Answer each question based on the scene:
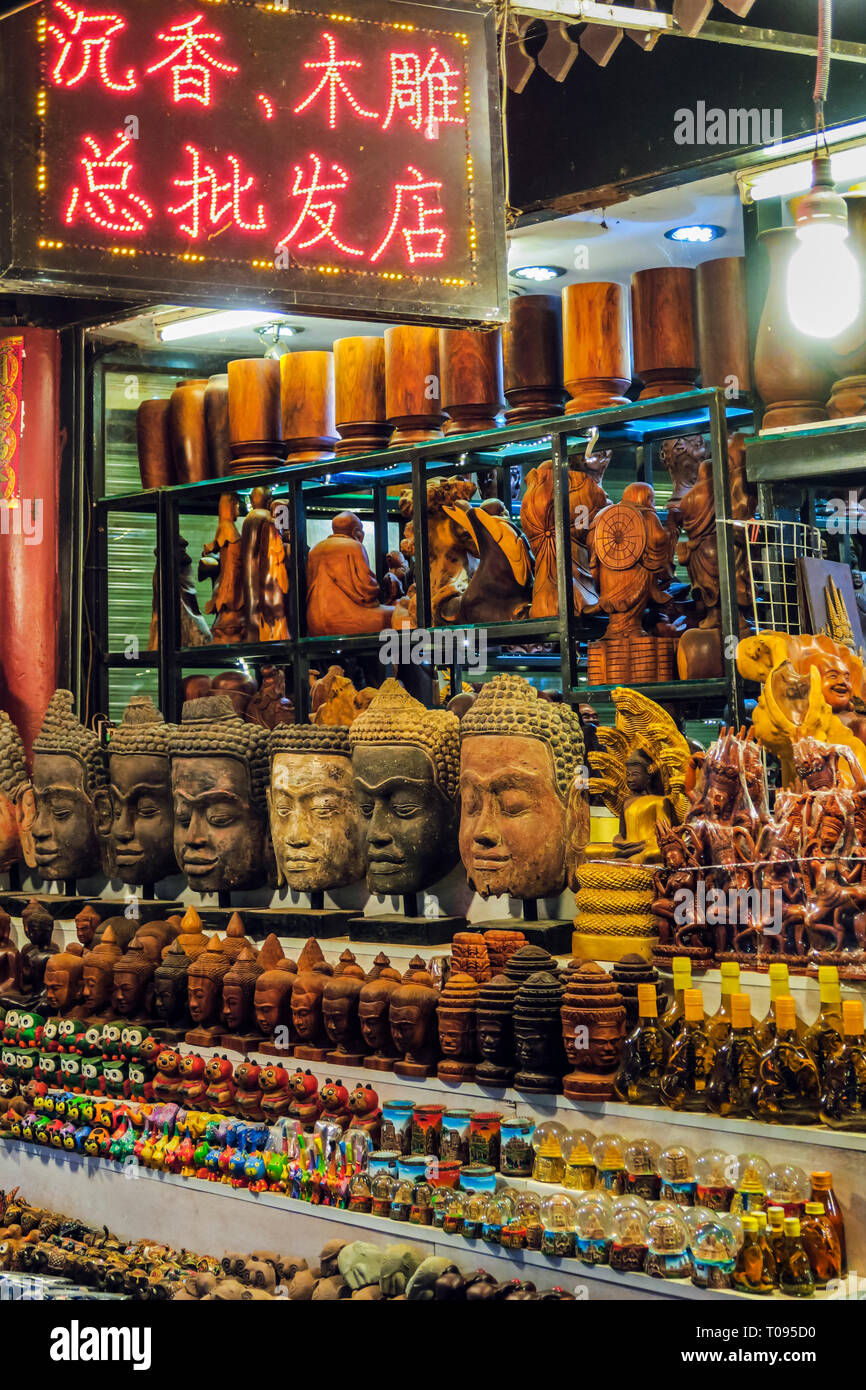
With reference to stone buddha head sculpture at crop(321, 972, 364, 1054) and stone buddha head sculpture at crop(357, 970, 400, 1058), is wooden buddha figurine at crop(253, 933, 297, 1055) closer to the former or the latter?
stone buddha head sculpture at crop(321, 972, 364, 1054)

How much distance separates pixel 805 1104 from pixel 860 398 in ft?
7.56

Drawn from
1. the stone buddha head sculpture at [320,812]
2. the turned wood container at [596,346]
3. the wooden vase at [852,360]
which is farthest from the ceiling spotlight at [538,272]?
the stone buddha head sculpture at [320,812]

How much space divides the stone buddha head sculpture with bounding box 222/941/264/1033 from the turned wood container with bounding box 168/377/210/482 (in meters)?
2.51

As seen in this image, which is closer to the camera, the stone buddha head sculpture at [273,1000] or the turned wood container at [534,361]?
the stone buddha head sculpture at [273,1000]

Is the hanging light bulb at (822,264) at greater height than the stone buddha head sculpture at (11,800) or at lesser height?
greater

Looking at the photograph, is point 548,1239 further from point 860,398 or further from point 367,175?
point 860,398

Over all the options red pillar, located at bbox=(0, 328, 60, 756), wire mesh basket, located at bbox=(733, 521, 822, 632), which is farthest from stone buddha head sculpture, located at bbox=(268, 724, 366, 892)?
red pillar, located at bbox=(0, 328, 60, 756)

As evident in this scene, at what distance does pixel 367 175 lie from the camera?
2961 mm

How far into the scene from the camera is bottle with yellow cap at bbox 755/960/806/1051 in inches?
126

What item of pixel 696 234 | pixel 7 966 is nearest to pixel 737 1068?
pixel 7 966

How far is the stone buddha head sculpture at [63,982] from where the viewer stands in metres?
4.97

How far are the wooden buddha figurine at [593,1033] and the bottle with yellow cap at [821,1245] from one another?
2.11ft

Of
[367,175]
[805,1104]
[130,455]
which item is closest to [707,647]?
[805,1104]

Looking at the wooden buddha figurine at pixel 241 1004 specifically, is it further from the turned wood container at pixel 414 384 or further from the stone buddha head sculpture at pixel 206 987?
the turned wood container at pixel 414 384
